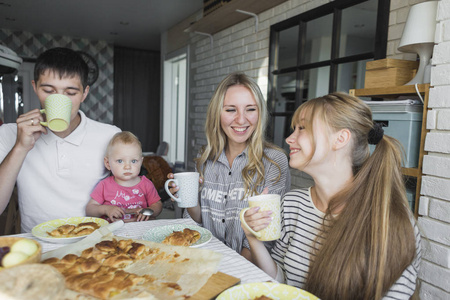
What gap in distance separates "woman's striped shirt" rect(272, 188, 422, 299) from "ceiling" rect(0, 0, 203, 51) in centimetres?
433

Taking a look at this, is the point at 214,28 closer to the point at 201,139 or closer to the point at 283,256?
the point at 201,139

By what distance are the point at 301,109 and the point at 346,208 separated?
1.25 feet

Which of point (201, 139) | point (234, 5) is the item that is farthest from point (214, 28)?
point (201, 139)

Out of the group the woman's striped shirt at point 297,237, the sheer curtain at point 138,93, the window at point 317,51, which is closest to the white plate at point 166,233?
the woman's striped shirt at point 297,237

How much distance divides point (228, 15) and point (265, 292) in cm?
346

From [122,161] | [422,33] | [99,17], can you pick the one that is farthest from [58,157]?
[99,17]

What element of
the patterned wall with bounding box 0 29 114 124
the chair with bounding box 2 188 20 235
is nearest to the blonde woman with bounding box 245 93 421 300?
the chair with bounding box 2 188 20 235

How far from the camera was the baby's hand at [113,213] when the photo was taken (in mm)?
1534

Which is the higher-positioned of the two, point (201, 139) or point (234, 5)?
point (234, 5)

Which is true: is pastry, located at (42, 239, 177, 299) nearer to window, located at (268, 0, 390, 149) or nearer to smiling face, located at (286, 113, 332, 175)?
smiling face, located at (286, 113, 332, 175)

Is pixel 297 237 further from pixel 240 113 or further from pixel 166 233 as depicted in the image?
pixel 240 113

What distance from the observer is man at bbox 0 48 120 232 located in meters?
1.56

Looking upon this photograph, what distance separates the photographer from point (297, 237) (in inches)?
46.4

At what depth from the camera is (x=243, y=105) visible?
5.21 ft
